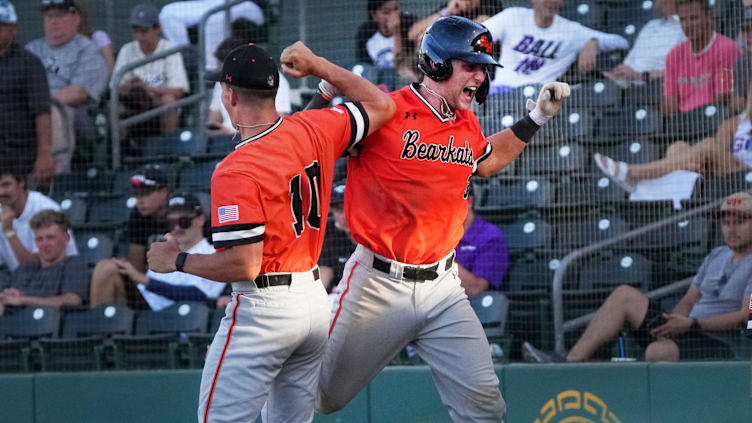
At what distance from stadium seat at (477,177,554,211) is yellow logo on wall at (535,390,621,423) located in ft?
4.00

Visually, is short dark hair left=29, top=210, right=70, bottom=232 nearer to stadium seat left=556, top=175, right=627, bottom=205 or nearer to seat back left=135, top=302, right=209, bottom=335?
seat back left=135, top=302, right=209, bottom=335

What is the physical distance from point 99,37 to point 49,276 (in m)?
2.40

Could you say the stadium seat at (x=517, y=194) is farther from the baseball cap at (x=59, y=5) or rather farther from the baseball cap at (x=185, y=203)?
the baseball cap at (x=59, y=5)

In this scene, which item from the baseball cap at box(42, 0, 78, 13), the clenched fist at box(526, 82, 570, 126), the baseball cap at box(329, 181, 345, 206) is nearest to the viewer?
the clenched fist at box(526, 82, 570, 126)

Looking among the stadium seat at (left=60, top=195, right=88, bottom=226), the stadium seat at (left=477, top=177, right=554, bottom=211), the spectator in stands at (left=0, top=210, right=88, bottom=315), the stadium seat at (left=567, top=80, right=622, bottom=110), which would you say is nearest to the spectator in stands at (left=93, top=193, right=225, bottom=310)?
the spectator in stands at (left=0, top=210, right=88, bottom=315)

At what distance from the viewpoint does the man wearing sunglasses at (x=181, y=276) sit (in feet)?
22.2

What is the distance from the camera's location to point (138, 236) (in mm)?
7125

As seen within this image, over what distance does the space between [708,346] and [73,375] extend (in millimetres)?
3902

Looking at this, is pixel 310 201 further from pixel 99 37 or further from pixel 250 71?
pixel 99 37

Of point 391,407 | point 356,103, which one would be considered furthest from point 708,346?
point 356,103

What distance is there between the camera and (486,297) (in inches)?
243

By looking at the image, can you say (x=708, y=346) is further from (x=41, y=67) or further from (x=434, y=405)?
(x=41, y=67)

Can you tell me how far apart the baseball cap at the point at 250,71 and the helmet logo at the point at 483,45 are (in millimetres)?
928

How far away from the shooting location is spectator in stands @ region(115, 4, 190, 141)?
26.8 feet
